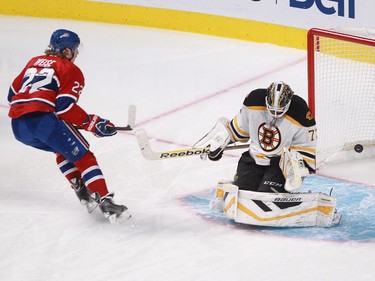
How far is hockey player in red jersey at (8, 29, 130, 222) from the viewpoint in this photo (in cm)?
366

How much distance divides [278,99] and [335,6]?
2.39 m

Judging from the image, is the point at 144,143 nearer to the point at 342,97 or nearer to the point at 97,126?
the point at 97,126

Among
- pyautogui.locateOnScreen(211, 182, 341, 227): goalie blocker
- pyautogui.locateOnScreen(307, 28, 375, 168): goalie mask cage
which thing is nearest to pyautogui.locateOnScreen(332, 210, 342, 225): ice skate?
pyautogui.locateOnScreen(211, 182, 341, 227): goalie blocker

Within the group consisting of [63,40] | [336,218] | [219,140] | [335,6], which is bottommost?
[336,218]

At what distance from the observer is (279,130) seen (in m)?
3.69

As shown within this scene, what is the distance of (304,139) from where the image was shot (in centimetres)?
369

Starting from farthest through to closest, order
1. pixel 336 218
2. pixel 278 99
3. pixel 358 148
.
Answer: pixel 358 148 → pixel 336 218 → pixel 278 99

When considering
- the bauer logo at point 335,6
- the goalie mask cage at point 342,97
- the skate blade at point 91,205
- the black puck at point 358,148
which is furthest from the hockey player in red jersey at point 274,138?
the bauer logo at point 335,6

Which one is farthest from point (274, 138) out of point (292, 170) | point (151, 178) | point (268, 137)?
point (151, 178)

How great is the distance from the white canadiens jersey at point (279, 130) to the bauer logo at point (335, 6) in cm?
217

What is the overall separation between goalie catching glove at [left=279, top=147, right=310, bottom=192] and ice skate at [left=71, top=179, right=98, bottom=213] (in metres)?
0.88

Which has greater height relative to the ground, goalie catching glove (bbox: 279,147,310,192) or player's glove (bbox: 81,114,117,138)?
player's glove (bbox: 81,114,117,138)

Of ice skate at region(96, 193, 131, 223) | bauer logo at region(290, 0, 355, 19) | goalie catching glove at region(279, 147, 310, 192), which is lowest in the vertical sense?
ice skate at region(96, 193, 131, 223)

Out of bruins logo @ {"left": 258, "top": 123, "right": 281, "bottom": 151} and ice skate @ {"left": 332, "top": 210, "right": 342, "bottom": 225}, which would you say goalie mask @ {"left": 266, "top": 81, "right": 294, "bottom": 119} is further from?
ice skate @ {"left": 332, "top": 210, "right": 342, "bottom": 225}
